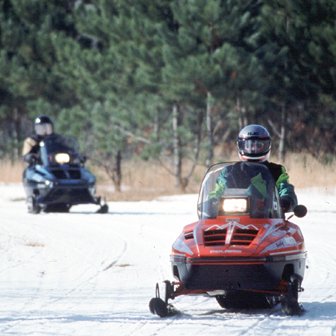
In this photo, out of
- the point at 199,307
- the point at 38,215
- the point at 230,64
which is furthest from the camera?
the point at 230,64

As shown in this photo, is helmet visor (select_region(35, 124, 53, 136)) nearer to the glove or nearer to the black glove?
the black glove

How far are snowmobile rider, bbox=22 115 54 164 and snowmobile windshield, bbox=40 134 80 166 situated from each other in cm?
17

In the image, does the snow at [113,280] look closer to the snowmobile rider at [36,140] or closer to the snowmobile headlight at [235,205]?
the snowmobile headlight at [235,205]

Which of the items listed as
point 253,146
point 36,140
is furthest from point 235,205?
point 36,140

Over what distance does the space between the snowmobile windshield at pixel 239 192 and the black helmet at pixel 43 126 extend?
15997 mm

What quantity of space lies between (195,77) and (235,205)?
23780mm

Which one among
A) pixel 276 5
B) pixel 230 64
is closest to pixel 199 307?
pixel 230 64

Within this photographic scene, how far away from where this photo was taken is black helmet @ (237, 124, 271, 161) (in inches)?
439

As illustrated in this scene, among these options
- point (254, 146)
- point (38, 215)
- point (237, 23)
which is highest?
point (237, 23)

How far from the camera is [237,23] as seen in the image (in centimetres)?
3397

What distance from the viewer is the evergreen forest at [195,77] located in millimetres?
34031

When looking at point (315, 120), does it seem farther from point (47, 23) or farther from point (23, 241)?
point (23, 241)

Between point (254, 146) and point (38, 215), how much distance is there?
14153mm

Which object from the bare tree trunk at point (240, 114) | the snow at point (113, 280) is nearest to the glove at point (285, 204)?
the snow at point (113, 280)
